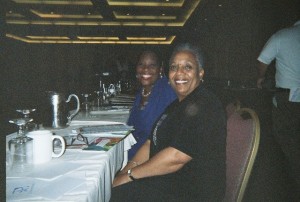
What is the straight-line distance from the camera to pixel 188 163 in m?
1.22

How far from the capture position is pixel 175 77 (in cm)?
155

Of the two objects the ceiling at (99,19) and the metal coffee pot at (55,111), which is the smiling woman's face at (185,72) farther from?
the ceiling at (99,19)

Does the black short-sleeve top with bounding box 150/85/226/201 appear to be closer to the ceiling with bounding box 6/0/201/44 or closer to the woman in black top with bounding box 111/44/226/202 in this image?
the woman in black top with bounding box 111/44/226/202

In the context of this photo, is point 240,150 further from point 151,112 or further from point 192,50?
point 151,112

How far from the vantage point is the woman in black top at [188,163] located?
3.87ft

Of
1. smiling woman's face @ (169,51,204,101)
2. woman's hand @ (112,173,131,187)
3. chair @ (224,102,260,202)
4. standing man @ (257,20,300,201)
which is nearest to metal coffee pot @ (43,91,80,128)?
woman's hand @ (112,173,131,187)

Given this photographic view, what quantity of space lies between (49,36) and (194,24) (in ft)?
20.1

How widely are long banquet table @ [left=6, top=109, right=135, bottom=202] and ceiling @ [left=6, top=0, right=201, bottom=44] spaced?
6.34 m

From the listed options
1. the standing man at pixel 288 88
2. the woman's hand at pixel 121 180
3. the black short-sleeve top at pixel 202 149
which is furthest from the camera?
the standing man at pixel 288 88

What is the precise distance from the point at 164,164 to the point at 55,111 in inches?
29.3

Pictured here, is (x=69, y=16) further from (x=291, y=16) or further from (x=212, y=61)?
(x=291, y=16)

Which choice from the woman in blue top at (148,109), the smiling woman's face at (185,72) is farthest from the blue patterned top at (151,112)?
the smiling woman's face at (185,72)

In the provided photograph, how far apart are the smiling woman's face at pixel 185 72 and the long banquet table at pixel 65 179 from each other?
1.95ft

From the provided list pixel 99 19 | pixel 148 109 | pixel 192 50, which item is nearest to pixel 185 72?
pixel 192 50
